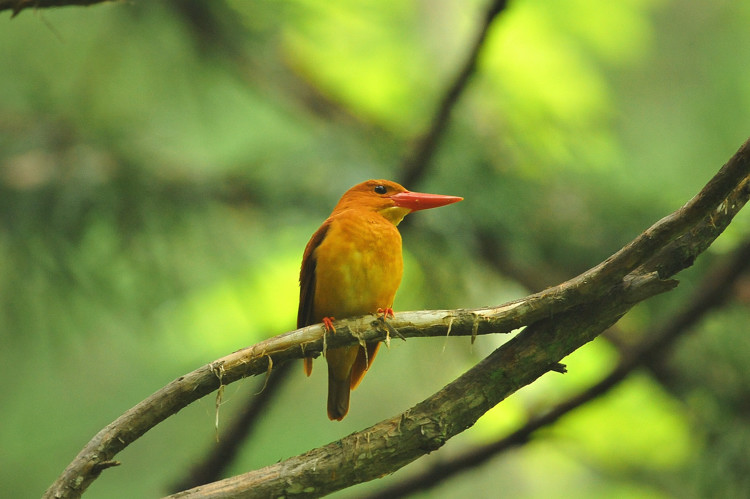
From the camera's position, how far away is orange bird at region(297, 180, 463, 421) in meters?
3.06

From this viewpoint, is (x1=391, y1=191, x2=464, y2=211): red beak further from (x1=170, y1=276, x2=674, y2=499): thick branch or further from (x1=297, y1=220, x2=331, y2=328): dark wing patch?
(x1=170, y1=276, x2=674, y2=499): thick branch

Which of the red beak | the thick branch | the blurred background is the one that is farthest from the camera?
the blurred background

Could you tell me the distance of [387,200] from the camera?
3.51m

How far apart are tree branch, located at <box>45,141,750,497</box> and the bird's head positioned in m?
1.05

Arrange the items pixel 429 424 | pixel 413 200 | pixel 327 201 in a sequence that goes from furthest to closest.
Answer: pixel 327 201, pixel 413 200, pixel 429 424

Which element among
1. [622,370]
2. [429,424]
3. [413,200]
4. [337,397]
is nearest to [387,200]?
[413,200]

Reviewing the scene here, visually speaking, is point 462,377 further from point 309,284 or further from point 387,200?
point 387,200

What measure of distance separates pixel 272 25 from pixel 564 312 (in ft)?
11.5

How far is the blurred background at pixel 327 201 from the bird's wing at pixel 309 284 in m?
1.01

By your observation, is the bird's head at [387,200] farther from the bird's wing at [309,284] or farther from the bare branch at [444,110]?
the bare branch at [444,110]

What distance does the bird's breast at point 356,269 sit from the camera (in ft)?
10.0

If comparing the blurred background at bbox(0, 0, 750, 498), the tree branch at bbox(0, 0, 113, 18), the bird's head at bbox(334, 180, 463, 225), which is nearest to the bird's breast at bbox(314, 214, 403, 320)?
the bird's head at bbox(334, 180, 463, 225)

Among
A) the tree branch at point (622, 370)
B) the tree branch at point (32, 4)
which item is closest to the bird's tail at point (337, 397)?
the tree branch at point (622, 370)

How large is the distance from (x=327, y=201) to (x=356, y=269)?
211cm
